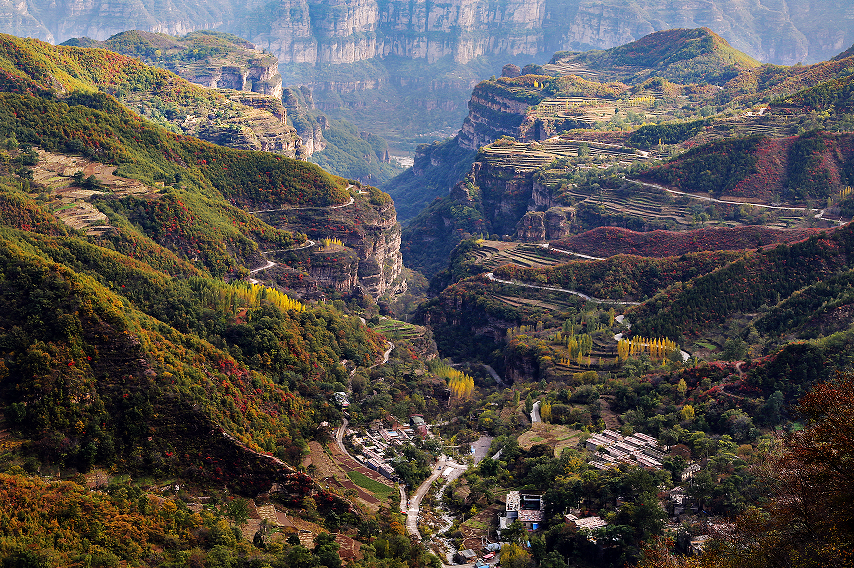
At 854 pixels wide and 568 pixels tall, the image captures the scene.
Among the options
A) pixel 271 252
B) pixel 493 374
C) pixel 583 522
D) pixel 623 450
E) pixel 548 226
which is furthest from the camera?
pixel 548 226

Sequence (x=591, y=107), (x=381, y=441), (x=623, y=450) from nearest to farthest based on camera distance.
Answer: (x=623, y=450), (x=381, y=441), (x=591, y=107)

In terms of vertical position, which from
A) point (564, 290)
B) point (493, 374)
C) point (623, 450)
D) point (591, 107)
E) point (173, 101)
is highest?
point (591, 107)

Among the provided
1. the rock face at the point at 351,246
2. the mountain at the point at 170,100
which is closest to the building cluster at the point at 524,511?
the rock face at the point at 351,246

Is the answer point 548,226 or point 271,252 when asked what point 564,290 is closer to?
point 548,226

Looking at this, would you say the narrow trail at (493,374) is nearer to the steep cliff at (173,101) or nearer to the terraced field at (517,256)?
the terraced field at (517,256)

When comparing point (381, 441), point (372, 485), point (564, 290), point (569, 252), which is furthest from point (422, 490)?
point (569, 252)

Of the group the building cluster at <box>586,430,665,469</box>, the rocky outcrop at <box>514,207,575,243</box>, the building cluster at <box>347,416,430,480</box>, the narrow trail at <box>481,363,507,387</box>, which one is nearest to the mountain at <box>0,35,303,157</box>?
the rocky outcrop at <box>514,207,575,243</box>

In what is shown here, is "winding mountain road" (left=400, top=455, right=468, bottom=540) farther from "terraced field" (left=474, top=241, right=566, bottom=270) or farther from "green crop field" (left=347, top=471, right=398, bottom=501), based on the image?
"terraced field" (left=474, top=241, right=566, bottom=270)
